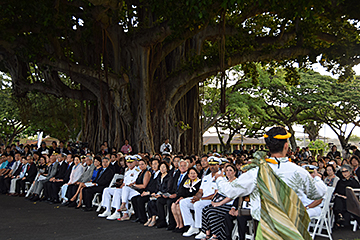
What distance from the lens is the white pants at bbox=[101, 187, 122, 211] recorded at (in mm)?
8086

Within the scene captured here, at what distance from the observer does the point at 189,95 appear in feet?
59.1

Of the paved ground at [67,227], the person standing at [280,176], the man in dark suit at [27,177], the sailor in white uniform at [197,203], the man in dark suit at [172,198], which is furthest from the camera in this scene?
the man in dark suit at [27,177]

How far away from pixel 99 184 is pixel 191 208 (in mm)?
3310

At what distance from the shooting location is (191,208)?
6684 mm

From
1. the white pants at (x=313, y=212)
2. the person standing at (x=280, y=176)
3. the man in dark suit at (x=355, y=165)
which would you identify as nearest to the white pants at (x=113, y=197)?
the white pants at (x=313, y=212)

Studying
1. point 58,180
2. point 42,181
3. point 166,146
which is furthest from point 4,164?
point 166,146

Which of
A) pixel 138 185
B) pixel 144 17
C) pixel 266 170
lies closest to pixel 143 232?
pixel 138 185

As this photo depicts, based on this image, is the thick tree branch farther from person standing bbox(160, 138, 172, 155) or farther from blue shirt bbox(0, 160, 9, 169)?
blue shirt bbox(0, 160, 9, 169)

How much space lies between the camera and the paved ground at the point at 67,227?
629cm

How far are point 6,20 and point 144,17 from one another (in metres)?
5.42

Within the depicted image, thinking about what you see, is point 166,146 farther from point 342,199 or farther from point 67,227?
point 342,199

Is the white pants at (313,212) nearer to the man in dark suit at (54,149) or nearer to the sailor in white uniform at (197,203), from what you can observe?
the sailor in white uniform at (197,203)

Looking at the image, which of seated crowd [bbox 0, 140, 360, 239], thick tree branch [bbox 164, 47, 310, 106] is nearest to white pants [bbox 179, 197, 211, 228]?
seated crowd [bbox 0, 140, 360, 239]

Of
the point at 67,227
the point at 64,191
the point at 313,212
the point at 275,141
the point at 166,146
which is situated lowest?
the point at 67,227
